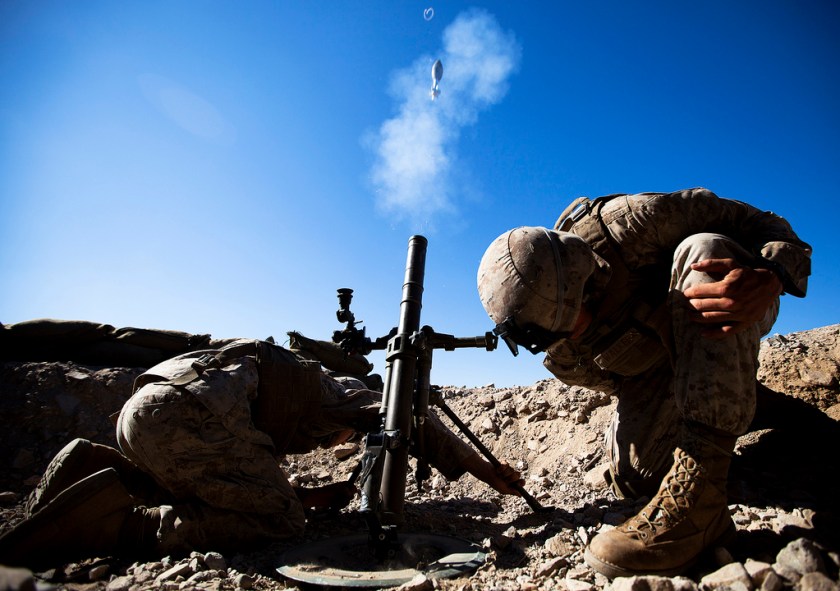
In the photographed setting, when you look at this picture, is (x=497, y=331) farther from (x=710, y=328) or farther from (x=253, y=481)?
(x=253, y=481)

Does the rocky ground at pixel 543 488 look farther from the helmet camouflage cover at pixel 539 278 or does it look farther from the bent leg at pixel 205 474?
the helmet camouflage cover at pixel 539 278

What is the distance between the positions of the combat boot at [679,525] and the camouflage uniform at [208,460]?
5.88 feet

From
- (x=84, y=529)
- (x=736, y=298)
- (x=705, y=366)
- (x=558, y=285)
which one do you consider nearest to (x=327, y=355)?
(x=84, y=529)

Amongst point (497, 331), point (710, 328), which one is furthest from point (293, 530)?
point (710, 328)

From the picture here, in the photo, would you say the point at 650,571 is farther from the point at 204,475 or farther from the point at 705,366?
the point at 204,475

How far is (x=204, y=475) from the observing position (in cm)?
263

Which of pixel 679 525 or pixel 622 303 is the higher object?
pixel 622 303

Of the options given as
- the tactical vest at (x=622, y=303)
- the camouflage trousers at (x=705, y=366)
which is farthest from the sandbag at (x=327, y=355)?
the camouflage trousers at (x=705, y=366)

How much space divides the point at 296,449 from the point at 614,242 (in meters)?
2.67

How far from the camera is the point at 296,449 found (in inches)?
139

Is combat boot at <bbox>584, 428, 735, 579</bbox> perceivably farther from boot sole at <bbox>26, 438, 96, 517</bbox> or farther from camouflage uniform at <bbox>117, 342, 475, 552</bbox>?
boot sole at <bbox>26, 438, 96, 517</bbox>

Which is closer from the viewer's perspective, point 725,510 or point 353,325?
point 725,510

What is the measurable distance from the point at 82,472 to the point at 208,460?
0.92 metres

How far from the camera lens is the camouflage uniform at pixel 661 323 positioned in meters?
1.88
